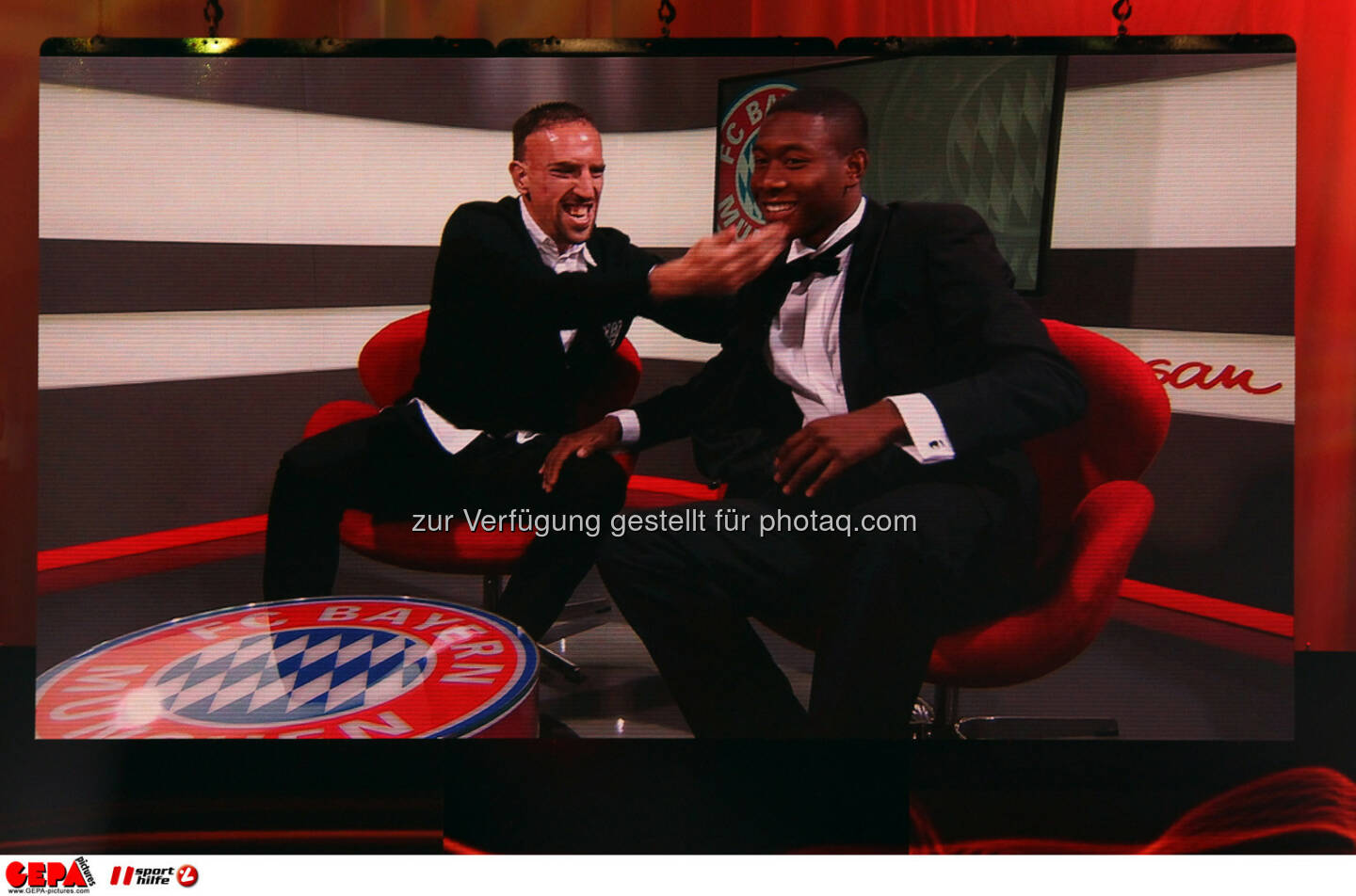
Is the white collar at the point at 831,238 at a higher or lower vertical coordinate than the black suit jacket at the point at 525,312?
higher

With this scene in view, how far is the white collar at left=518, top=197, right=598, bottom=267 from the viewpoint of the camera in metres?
1.80

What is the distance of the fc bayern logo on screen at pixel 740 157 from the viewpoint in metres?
1.77

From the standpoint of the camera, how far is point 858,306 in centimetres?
176

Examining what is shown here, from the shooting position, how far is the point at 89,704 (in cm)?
182

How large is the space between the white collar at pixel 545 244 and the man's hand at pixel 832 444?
0.58m

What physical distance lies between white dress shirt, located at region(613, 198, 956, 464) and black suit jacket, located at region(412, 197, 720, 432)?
0.15 meters

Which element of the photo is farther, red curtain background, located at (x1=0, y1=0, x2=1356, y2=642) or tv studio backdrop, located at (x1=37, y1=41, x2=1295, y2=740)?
red curtain background, located at (x1=0, y1=0, x2=1356, y2=642)

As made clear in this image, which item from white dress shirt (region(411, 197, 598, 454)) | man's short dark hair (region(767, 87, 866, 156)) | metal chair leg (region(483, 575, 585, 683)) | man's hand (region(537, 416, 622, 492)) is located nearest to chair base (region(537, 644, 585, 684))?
metal chair leg (region(483, 575, 585, 683))

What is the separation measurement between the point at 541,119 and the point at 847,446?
Answer: 941 millimetres

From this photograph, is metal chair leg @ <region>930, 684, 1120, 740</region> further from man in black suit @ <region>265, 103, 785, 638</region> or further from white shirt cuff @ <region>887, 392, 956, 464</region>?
man in black suit @ <region>265, 103, 785, 638</region>

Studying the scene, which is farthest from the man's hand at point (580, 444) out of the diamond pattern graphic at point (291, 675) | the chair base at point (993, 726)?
the chair base at point (993, 726)
